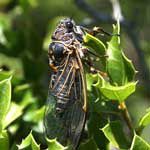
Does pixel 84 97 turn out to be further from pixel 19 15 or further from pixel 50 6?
pixel 50 6

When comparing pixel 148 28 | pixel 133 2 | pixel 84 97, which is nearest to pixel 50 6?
pixel 148 28

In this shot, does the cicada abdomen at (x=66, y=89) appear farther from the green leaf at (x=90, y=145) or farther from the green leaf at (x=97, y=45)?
the green leaf at (x=97, y=45)

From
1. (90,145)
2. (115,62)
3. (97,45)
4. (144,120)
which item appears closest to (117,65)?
(115,62)

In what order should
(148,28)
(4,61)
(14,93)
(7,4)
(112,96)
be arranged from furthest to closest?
(148,28) < (4,61) < (7,4) < (14,93) < (112,96)

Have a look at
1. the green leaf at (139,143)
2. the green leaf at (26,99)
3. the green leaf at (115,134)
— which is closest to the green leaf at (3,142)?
the green leaf at (115,134)

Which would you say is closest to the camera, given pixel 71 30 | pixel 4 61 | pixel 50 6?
pixel 71 30
